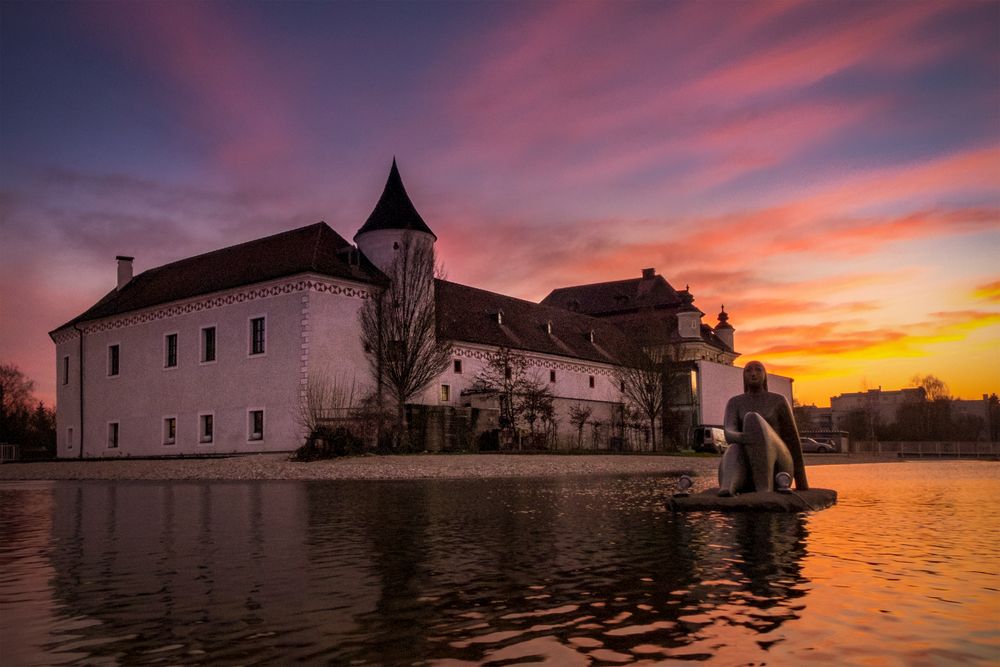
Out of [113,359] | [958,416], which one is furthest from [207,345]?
[958,416]

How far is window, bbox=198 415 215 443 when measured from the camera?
42500 millimetres

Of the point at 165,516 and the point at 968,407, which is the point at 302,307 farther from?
the point at 968,407

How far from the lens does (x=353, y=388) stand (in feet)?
135

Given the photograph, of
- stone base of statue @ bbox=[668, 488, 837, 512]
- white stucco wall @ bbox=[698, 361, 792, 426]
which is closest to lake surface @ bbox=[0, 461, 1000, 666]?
stone base of statue @ bbox=[668, 488, 837, 512]

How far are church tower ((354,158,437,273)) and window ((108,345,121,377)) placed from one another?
53.1 feet

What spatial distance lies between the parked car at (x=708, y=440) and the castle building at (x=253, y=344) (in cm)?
683

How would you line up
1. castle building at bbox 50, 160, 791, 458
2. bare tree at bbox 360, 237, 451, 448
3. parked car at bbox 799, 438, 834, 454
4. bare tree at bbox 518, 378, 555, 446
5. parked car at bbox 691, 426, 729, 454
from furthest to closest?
parked car at bbox 799, 438, 834, 454
parked car at bbox 691, 426, 729, 454
bare tree at bbox 518, 378, 555, 446
bare tree at bbox 360, 237, 451, 448
castle building at bbox 50, 160, 791, 458

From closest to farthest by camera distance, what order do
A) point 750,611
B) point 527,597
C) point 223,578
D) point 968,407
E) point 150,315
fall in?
point 750,611 → point 527,597 → point 223,578 → point 150,315 → point 968,407

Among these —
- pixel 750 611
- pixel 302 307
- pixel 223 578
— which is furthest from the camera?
pixel 302 307

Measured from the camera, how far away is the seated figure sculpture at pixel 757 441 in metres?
14.2

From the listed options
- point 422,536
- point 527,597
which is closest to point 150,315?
point 422,536

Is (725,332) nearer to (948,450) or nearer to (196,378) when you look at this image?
(948,450)

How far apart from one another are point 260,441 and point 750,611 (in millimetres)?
36731

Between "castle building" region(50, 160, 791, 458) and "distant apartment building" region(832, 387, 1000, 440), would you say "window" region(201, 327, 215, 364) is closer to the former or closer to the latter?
"castle building" region(50, 160, 791, 458)
